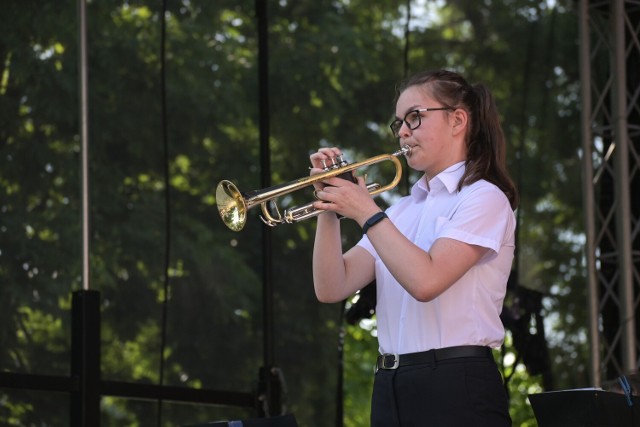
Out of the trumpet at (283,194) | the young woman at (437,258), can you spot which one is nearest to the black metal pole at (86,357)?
the trumpet at (283,194)

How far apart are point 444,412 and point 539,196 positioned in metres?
8.14

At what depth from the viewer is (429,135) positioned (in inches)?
102

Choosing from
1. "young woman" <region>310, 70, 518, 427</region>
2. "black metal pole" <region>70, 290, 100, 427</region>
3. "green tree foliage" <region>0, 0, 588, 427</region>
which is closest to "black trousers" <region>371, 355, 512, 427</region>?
"young woman" <region>310, 70, 518, 427</region>

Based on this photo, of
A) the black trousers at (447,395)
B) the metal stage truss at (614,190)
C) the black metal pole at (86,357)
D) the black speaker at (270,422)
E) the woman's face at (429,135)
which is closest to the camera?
the black trousers at (447,395)

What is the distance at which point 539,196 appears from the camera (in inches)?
404

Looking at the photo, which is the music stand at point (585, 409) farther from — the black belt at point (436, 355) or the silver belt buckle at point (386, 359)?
the silver belt buckle at point (386, 359)

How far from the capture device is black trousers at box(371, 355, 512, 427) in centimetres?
238

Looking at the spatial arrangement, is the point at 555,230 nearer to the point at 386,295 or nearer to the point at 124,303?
the point at 124,303

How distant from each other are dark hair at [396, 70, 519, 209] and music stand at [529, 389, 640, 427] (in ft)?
1.70

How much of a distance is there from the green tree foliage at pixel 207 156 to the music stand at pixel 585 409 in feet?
7.74

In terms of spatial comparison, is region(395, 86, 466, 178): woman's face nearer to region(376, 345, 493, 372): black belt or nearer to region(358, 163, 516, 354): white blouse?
region(358, 163, 516, 354): white blouse

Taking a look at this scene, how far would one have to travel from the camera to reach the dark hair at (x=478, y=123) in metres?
2.62

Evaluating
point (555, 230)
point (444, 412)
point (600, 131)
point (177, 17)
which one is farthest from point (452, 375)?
point (555, 230)

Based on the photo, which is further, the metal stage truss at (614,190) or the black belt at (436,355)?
the metal stage truss at (614,190)
